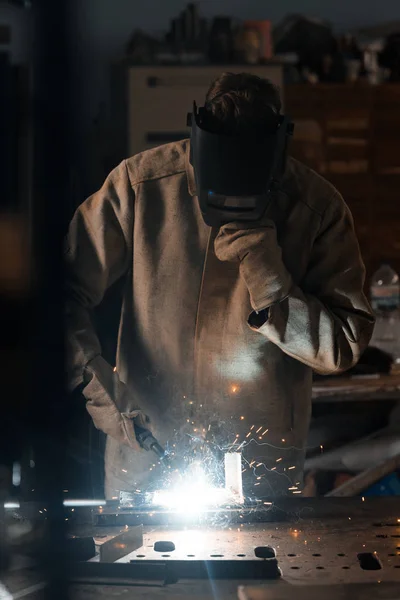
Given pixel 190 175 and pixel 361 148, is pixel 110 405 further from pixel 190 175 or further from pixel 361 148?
pixel 361 148

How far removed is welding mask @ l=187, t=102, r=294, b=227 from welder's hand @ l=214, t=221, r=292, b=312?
26 millimetres

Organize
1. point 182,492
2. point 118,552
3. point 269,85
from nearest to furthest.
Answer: point 118,552 → point 182,492 → point 269,85

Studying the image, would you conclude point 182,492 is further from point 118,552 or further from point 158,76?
point 158,76

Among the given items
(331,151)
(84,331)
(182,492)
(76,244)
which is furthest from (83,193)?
(331,151)

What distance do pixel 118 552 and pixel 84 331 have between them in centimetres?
49

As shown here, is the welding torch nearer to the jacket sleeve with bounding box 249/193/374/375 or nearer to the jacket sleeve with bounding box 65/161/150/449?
the jacket sleeve with bounding box 65/161/150/449

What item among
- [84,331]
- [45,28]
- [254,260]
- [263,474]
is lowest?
[263,474]

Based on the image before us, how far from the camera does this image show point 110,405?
147 cm

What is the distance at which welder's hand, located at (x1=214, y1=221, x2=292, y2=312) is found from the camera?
53.6 inches

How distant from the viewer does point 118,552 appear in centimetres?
104

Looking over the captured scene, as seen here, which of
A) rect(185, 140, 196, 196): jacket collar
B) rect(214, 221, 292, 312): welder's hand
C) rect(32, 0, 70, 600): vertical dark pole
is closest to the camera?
rect(32, 0, 70, 600): vertical dark pole

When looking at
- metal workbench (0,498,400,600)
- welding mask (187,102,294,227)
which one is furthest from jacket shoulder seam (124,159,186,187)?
metal workbench (0,498,400,600)

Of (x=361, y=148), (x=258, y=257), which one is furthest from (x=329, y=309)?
(x=361, y=148)

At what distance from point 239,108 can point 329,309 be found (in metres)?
0.36
